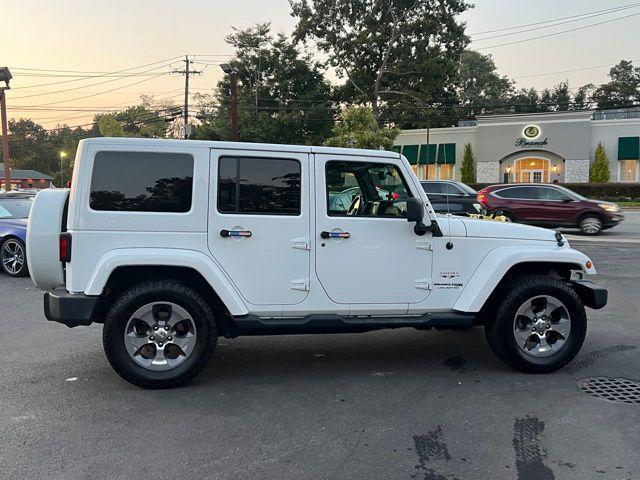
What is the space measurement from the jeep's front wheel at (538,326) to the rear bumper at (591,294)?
254 mm

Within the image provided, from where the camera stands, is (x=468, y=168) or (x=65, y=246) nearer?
(x=65, y=246)

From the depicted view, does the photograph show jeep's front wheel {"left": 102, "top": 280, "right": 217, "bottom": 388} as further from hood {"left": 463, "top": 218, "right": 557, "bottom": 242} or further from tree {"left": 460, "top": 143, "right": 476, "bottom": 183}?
tree {"left": 460, "top": 143, "right": 476, "bottom": 183}

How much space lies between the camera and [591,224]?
17.1m

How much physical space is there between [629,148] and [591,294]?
4305 cm

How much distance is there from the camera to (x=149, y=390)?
455cm

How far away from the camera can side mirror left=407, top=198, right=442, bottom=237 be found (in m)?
4.56

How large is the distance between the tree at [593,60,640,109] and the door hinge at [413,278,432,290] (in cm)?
8730

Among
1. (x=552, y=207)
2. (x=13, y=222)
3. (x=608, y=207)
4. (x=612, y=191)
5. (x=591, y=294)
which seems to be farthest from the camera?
(x=612, y=191)

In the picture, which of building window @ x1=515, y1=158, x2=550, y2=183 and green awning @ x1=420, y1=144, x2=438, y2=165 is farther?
green awning @ x1=420, y1=144, x2=438, y2=165

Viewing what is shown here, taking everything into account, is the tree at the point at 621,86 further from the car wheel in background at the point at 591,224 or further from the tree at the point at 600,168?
the car wheel in background at the point at 591,224

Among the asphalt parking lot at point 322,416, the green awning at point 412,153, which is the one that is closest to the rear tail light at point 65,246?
the asphalt parking lot at point 322,416

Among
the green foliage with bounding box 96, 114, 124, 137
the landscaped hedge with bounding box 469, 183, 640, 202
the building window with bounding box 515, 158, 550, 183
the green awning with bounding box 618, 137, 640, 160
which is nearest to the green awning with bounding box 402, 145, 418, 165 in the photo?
the building window with bounding box 515, 158, 550, 183

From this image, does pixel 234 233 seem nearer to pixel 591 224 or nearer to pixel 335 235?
pixel 335 235

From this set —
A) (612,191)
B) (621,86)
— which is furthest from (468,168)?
(621,86)
